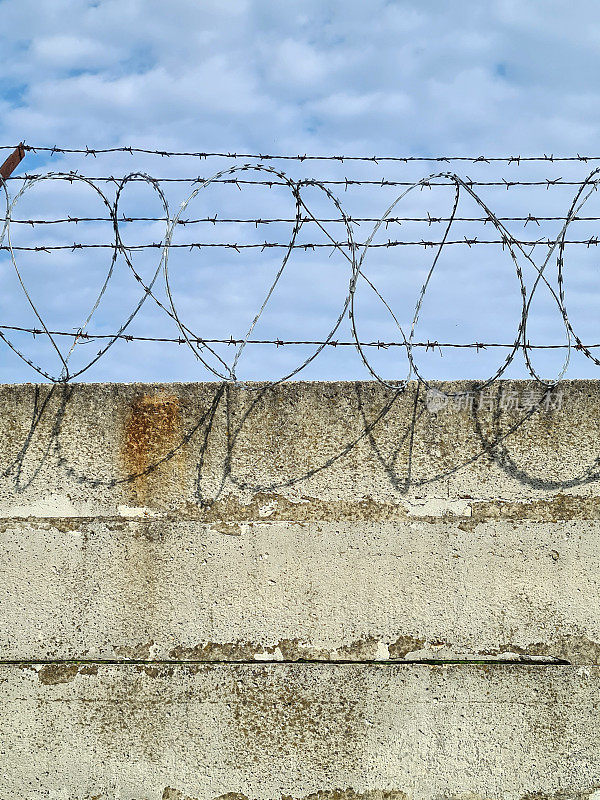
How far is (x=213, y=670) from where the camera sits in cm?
380

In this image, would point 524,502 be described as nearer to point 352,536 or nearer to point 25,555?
point 352,536

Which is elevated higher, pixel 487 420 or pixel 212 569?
pixel 487 420

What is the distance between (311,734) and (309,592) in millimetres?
642

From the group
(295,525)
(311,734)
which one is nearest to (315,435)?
(295,525)

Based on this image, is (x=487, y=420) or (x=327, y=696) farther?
(x=487, y=420)

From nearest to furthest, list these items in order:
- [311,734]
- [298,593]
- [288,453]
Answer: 1. [311,734]
2. [298,593]
3. [288,453]

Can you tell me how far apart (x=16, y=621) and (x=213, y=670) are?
100 centimetres

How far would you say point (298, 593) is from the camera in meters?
3.86

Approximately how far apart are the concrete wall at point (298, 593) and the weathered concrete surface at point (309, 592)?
0.01 metres

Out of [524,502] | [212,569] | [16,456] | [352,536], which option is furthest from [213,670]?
[524,502]

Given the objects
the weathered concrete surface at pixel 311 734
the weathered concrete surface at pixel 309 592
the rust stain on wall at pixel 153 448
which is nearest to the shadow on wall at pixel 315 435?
the rust stain on wall at pixel 153 448

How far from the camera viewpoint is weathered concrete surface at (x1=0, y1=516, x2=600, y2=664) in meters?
3.83

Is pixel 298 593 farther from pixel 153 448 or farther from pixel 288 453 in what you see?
pixel 153 448

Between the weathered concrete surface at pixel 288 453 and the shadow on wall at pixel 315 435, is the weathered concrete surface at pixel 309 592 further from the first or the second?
the shadow on wall at pixel 315 435
